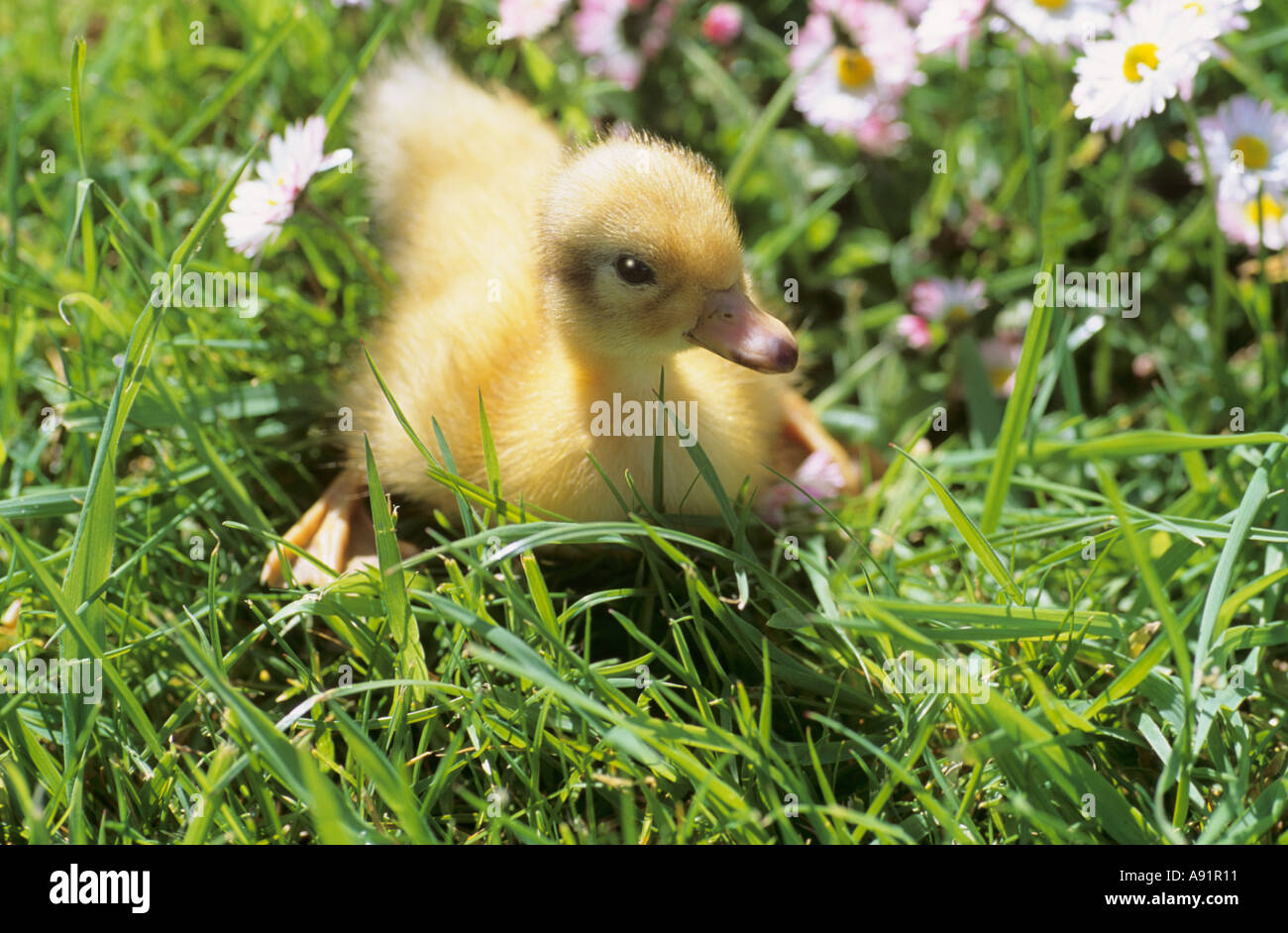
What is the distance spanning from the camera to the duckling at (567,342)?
1.65m

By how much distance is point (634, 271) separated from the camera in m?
1.66

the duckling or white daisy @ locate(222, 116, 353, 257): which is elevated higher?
white daisy @ locate(222, 116, 353, 257)

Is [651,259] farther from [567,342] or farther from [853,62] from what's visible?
[853,62]

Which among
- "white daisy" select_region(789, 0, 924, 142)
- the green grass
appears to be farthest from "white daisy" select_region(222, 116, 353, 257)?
"white daisy" select_region(789, 0, 924, 142)

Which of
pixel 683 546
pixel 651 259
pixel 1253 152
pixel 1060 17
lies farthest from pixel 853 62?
pixel 683 546

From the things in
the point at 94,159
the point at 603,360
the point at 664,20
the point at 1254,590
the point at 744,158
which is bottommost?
the point at 1254,590

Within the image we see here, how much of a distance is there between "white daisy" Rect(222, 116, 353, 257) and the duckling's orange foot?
0.50m

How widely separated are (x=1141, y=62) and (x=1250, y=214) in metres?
A: 0.59

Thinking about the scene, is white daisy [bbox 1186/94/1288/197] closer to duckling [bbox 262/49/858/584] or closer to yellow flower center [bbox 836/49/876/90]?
yellow flower center [bbox 836/49/876/90]

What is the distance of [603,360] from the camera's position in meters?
1.81

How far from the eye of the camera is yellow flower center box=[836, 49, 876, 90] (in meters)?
2.48

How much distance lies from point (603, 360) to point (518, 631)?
49 cm
